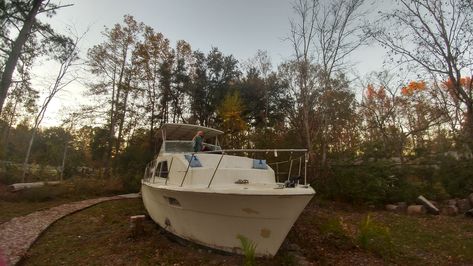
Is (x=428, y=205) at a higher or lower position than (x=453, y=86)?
lower

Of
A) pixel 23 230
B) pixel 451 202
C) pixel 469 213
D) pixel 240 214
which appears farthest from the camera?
pixel 451 202

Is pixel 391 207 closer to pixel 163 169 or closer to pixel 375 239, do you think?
pixel 375 239

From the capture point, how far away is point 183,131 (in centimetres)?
1004

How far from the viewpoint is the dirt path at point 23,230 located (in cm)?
648

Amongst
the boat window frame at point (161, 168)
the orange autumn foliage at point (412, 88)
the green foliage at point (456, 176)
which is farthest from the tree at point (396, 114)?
the boat window frame at point (161, 168)

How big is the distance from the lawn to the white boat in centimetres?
36

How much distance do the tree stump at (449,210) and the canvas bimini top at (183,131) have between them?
7.89m

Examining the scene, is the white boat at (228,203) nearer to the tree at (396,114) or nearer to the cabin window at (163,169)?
the cabin window at (163,169)

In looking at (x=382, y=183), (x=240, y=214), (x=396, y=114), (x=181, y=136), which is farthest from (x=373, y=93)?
(x=240, y=214)

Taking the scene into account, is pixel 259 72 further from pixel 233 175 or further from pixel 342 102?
pixel 233 175

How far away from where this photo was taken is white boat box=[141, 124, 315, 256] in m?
5.18

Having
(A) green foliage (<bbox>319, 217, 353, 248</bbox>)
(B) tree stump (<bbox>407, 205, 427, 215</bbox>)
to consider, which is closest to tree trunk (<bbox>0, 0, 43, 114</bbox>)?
(A) green foliage (<bbox>319, 217, 353, 248</bbox>)

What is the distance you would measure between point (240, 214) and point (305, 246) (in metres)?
2.29

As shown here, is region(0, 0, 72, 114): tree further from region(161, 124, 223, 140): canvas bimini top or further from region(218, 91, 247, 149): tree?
region(218, 91, 247, 149): tree
